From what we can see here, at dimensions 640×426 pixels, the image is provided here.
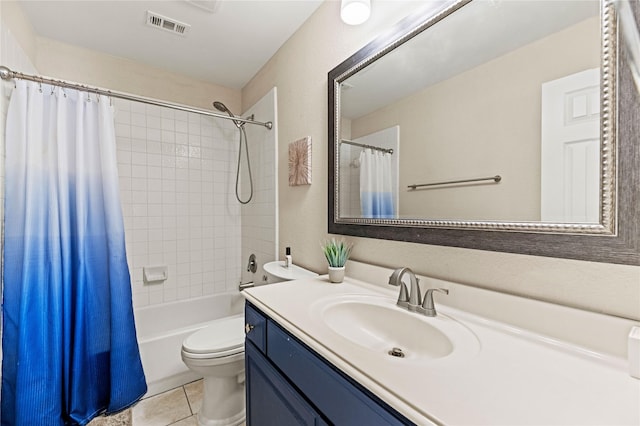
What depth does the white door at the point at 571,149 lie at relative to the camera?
63 cm

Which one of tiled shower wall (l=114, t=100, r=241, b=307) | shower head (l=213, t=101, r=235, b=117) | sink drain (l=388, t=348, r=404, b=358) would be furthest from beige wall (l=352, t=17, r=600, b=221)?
tiled shower wall (l=114, t=100, r=241, b=307)

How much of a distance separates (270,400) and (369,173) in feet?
3.18

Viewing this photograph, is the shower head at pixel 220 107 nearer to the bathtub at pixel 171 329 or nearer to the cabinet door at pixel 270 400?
the bathtub at pixel 171 329

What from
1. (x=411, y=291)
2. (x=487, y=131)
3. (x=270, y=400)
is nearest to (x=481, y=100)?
(x=487, y=131)

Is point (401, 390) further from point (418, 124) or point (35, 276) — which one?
point (35, 276)

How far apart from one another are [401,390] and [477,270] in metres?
0.51

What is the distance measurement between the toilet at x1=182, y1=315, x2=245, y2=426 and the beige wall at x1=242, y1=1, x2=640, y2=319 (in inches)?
24.1

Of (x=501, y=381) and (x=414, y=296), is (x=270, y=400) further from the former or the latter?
(x=501, y=381)

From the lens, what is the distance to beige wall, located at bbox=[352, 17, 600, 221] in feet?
2.34

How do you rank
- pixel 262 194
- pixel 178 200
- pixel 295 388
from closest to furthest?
pixel 295 388
pixel 262 194
pixel 178 200

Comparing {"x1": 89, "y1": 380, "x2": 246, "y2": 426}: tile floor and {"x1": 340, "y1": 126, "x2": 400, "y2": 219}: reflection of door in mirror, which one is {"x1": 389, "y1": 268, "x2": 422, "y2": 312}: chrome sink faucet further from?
{"x1": 89, "y1": 380, "x2": 246, "y2": 426}: tile floor

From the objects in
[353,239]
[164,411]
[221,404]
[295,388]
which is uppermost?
[353,239]

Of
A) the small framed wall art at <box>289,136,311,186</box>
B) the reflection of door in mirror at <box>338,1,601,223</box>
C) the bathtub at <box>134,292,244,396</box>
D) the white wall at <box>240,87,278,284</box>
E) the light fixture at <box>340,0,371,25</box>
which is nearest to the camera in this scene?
the reflection of door in mirror at <box>338,1,601,223</box>

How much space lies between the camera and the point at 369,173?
1.26m
